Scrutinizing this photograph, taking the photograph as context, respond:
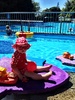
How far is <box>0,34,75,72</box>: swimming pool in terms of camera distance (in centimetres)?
838

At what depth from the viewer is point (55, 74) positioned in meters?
5.40

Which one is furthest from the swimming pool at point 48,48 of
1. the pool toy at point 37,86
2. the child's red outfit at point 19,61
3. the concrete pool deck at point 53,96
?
the child's red outfit at point 19,61

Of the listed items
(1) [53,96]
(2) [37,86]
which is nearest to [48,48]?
(2) [37,86]

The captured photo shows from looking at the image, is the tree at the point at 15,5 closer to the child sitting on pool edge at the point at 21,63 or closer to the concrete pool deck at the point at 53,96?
the child sitting on pool edge at the point at 21,63

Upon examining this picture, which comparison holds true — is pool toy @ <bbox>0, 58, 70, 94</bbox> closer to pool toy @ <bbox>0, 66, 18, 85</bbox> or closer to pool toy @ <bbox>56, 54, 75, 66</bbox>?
pool toy @ <bbox>0, 66, 18, 85</bbox>

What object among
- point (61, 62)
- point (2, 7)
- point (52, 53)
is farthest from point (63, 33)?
point (2, 7)

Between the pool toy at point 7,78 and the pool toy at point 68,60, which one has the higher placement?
the pool toy at point 7,78

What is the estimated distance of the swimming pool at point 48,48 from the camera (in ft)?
27.5

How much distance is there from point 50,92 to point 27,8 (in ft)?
100

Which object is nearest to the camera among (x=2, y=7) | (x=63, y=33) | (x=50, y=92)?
(x=50, y=92)

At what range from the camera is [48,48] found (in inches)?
411

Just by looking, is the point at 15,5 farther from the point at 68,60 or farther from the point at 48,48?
the point at 68,60

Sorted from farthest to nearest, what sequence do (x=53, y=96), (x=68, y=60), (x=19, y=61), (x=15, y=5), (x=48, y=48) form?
(x=15, y=5) < (x=48, y=48) < (x=68, y=60) < (x=19, y=61) < (x=53, y=96)

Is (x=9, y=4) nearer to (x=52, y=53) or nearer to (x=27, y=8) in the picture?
(x=27, y=8)
